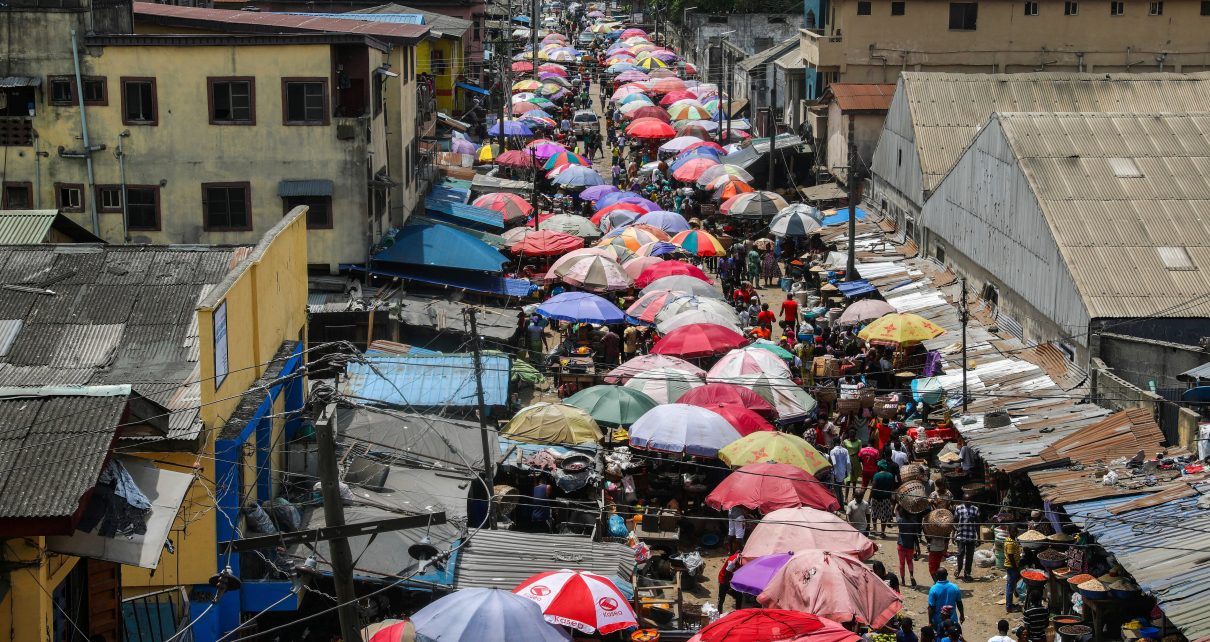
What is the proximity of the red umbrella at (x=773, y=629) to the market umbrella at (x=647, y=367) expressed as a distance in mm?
10773

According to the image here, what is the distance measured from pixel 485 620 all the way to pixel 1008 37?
43683 millimetres

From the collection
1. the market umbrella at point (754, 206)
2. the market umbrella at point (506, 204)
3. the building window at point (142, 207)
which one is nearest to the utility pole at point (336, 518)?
the building window at point (142, 207)

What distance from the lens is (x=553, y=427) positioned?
73.9 feet

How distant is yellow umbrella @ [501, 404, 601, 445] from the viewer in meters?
22.5

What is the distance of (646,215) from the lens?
4016 cm

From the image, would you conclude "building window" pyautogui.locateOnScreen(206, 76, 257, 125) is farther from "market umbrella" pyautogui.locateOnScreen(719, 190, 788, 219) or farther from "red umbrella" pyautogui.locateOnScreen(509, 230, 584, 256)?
"market umbrella" pyautogui.locateOnScreen(719, 190, 788, 219)

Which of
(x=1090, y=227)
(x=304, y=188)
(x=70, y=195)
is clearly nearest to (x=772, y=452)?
(x=1090, y=227)

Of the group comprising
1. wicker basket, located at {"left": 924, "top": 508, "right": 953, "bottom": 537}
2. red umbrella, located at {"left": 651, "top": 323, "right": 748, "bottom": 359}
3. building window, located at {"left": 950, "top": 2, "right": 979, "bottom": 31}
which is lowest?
wicker basket, located at {"left": 924, "top": 508, "right": 953, "bottom": 537}

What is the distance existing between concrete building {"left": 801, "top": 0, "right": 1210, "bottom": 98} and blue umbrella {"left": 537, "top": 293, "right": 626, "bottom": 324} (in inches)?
1005

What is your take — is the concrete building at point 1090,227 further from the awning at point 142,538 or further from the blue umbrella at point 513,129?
the blue umbrella at point 513,129

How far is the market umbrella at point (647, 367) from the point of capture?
1024 inches

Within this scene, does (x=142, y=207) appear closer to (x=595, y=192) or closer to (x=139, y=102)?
(x=139, y=102)

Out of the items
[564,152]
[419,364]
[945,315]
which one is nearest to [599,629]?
[419,364]

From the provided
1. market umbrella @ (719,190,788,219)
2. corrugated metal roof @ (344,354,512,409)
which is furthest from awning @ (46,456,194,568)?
market umbrella @ (719,190,788,219)
